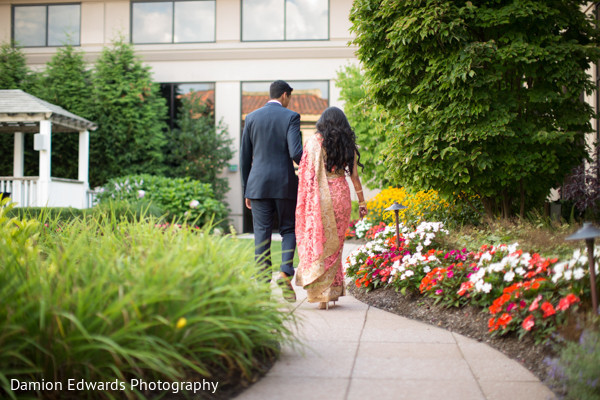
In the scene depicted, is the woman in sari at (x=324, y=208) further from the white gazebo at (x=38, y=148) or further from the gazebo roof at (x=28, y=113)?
the gazebo roof at (x=28, y=113)

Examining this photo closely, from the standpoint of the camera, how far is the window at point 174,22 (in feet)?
59.7

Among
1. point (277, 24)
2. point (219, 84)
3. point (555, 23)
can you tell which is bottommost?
point (555, 23)

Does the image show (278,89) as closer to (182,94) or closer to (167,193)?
(167,193)

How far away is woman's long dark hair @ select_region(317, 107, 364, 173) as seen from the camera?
542 centimetres

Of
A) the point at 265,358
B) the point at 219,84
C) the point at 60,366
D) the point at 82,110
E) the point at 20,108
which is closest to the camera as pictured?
the point at 60,366

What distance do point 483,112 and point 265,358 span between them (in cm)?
436

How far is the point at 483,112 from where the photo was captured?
21.4 feet

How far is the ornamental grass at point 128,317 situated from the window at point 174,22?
15.9m

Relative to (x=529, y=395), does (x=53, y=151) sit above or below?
above

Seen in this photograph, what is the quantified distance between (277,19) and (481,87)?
1262 centimetres

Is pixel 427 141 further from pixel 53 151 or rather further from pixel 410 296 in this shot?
pixel 53 151

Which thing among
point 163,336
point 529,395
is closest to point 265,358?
point 163,336

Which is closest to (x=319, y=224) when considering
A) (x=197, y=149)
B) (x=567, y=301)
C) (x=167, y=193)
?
(x=567, y=301)

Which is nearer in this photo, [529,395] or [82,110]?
[529,395]
